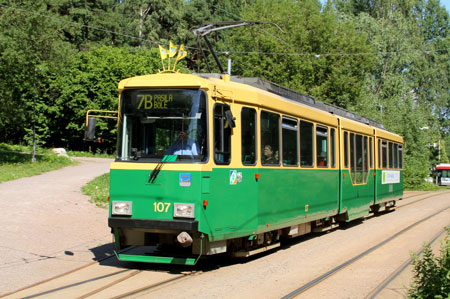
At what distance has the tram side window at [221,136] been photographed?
8375mm

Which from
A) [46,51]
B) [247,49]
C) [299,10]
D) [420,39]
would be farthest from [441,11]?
[46,51]

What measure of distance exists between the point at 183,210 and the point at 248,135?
195 cm

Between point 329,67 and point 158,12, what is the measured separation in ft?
79.4

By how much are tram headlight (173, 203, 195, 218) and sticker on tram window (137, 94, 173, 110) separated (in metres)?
1.59

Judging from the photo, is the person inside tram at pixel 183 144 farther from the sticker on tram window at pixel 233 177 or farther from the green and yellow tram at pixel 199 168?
the sticker on tram window at pixel 233 177

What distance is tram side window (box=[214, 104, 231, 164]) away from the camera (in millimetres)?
8375

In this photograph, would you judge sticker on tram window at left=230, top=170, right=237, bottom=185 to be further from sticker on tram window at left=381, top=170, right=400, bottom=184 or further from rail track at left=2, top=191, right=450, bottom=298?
sticker on tram window at left=381, top=170, right=400, bottom=184

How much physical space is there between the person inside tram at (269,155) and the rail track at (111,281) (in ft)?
7.36

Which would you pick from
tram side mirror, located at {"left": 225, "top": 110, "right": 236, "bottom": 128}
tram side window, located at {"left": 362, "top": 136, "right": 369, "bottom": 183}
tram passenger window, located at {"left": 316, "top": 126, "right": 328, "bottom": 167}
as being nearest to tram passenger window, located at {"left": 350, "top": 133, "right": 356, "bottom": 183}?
tram side window, located at {"left": 362, "top": 136, "right": 369, "bottom": 183}

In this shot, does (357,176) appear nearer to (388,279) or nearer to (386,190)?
(386,190)

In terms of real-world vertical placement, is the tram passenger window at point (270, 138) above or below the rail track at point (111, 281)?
above

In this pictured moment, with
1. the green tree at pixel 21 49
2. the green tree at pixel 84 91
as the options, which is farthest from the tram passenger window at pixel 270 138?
the green tree at pixel 84 91

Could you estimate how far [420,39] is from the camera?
5534 centimetres

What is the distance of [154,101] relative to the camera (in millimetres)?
8562
